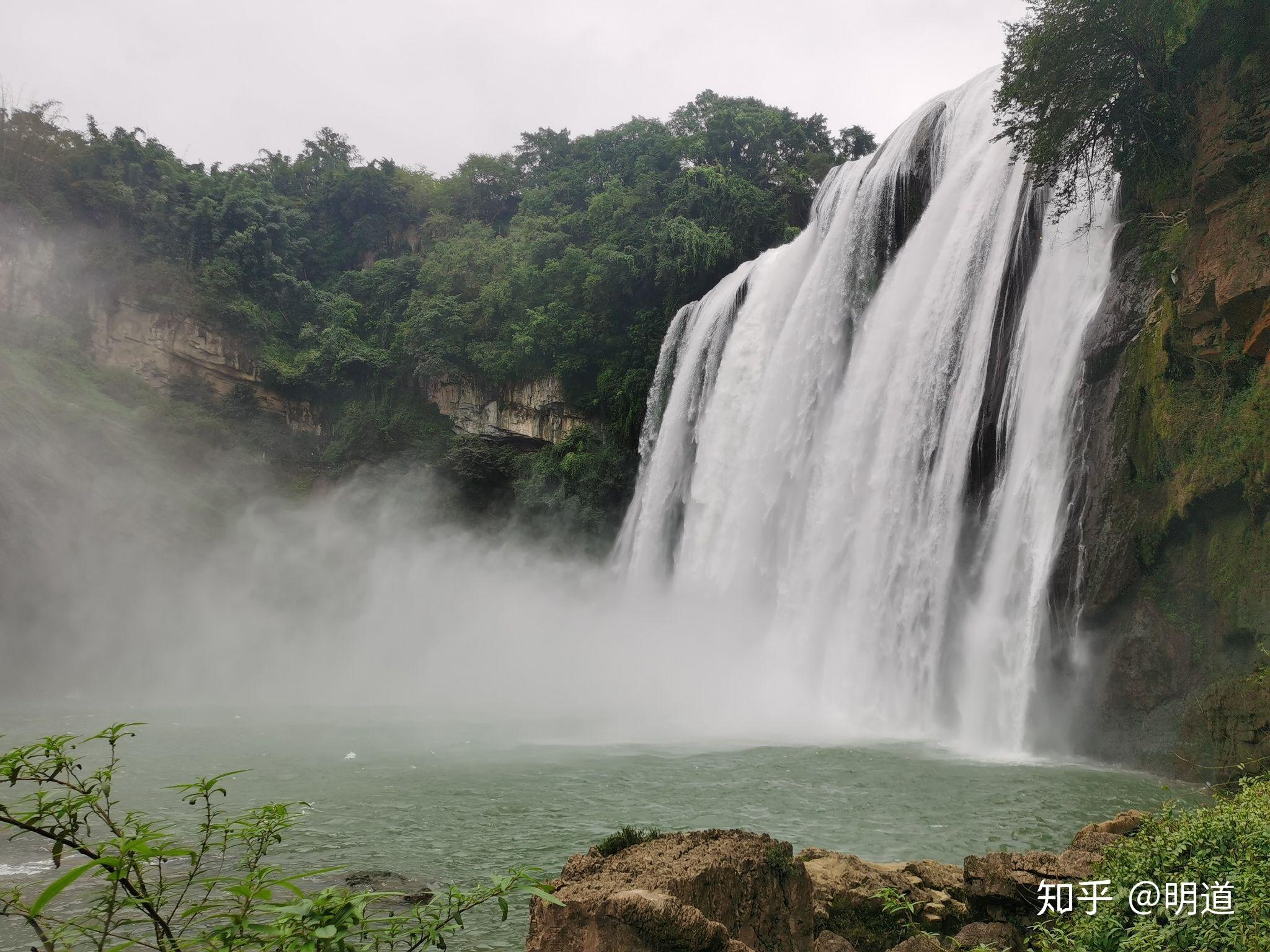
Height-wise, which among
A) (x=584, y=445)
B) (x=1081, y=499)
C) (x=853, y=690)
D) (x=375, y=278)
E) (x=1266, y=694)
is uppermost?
(x=375, y=278)

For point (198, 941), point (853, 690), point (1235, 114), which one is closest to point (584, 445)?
point (853, 690)

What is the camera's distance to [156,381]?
29938 mm

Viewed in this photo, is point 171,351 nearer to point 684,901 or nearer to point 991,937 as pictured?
point 684,901

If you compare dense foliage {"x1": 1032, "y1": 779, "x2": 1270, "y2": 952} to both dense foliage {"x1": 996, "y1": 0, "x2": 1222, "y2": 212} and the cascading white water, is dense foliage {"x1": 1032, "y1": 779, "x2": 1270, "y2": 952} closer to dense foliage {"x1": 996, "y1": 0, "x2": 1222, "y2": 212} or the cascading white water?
the cascading white water

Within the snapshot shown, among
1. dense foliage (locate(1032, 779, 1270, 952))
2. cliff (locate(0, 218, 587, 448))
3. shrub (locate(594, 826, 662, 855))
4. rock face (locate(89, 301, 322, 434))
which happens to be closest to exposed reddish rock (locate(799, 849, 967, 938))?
dense foliage (locate(1032, 779, 1270, 952))

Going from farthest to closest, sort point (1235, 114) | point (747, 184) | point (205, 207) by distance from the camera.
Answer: point (205, 207), point (747, 184), point (1235, 114)

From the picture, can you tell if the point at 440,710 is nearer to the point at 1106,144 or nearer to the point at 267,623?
the point at 267,623

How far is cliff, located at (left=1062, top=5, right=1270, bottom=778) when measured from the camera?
9.36 m

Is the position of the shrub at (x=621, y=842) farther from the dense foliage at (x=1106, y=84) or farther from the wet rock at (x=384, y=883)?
the dense foliage at (x=1106, y=84)

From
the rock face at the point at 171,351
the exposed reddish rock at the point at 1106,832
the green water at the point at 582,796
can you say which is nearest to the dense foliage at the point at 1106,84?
the green water at the point at 582,796

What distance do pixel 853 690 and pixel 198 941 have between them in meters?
13.3

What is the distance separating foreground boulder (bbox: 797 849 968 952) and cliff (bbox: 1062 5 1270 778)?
5.86 meters

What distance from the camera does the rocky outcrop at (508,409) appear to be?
2828 centimetres

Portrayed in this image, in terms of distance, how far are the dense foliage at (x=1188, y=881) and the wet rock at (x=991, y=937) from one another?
101mm
